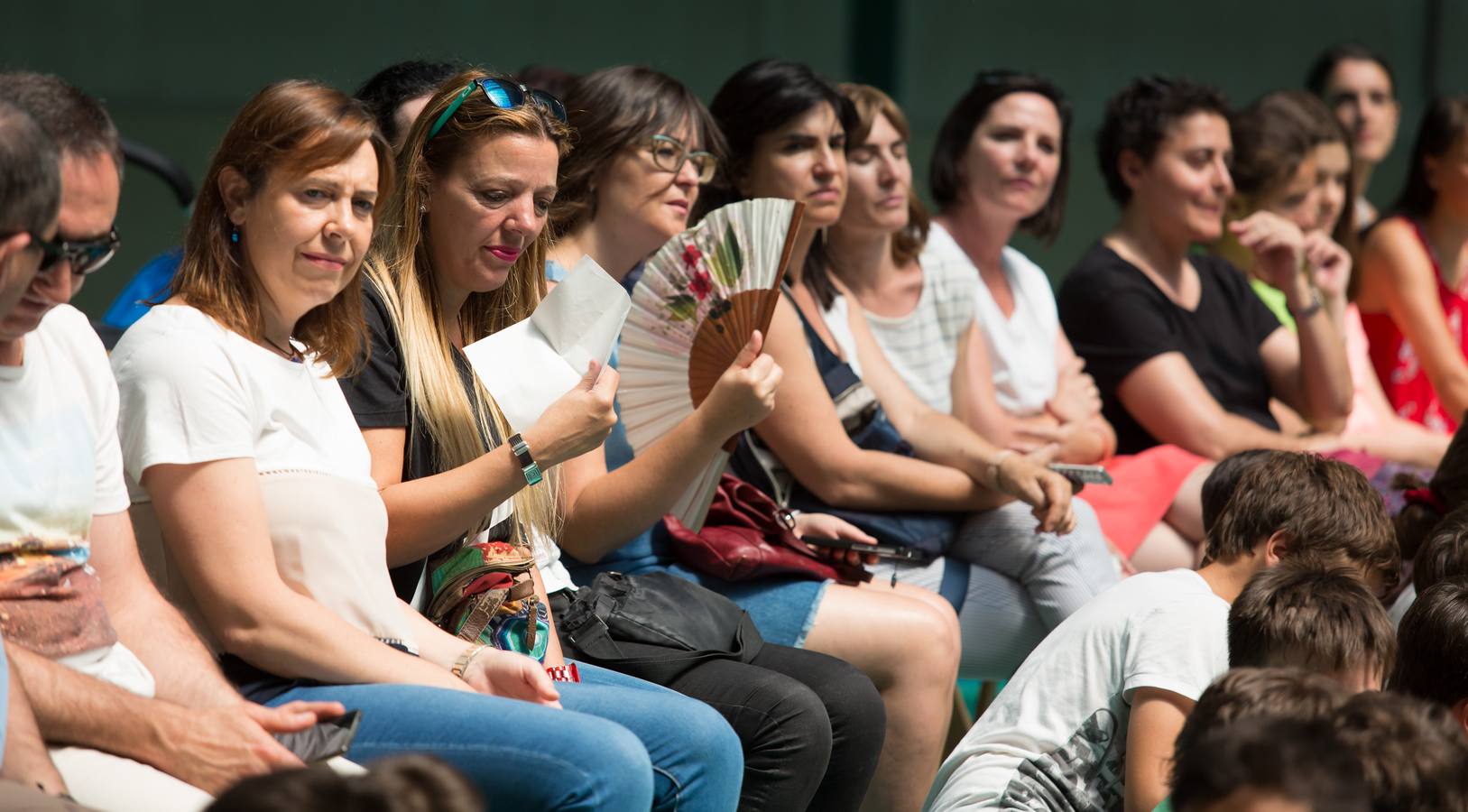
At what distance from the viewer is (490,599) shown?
2.57 m

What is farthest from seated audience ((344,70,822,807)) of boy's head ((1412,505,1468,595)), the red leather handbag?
boy's head ((1412,505,1468,595))

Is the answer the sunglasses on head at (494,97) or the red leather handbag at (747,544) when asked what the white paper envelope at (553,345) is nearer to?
the sunglasses on head at (494,97)

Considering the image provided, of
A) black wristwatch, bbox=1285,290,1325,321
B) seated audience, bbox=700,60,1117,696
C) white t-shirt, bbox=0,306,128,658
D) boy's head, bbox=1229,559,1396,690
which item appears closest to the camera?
white t-shirt, bbox=0,306,128,658

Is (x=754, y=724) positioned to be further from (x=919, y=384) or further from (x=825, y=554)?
(x=919, y=384)

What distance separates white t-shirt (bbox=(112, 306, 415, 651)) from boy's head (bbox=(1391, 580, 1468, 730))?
139 cm

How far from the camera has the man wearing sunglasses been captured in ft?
6.25

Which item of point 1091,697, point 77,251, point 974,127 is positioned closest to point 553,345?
point 77,251

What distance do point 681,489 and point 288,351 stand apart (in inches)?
31.7

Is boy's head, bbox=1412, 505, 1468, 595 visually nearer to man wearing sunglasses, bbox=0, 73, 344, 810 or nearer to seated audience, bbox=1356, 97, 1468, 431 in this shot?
man wearing sunglasses, bbox=0, 73, 344, 810

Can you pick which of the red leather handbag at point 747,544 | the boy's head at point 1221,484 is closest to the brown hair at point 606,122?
Result: the red leather handbag at point 747,544

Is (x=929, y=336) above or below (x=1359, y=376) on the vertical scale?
above

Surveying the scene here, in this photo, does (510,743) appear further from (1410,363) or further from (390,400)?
(1410,363)

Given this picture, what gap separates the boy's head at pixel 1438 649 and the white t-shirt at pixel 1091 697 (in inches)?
9.8

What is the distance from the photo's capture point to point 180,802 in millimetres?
1884
